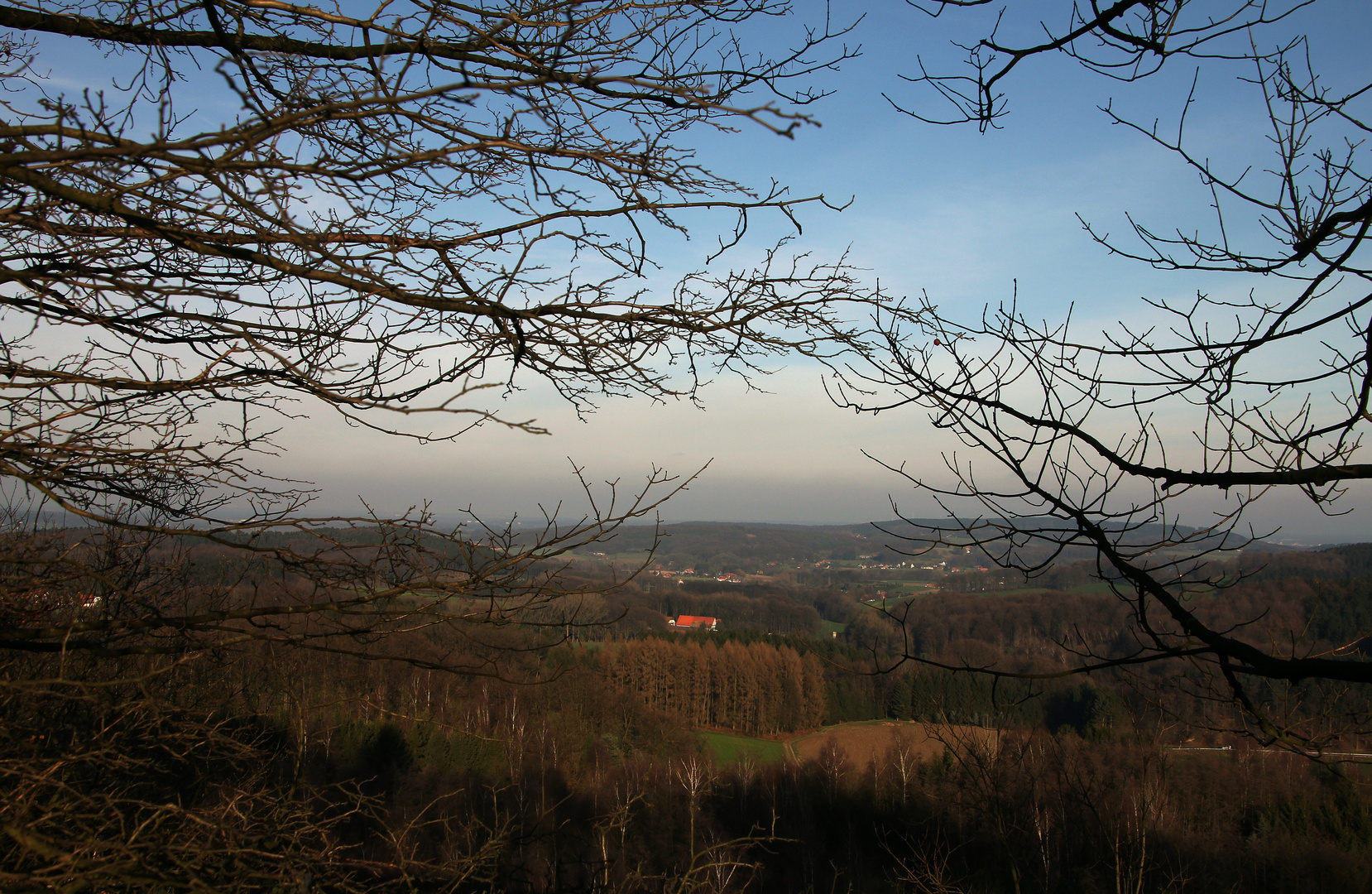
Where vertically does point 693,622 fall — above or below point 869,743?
above

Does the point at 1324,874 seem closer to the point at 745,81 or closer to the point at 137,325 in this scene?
the point at 745,81

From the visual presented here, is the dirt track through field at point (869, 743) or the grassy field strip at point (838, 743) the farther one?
the grassy field strip at point (838, 743)

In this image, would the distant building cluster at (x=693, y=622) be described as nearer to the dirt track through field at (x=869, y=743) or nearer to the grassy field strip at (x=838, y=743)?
the grassy field strip at (x=838, y=743)

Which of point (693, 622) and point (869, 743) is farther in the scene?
point (693, 622)

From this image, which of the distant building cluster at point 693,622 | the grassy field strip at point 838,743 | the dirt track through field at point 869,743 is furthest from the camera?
the distant building cluster at point 693,622

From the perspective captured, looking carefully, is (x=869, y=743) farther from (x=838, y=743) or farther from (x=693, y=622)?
(x=693, y=622)

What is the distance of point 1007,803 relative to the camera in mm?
11617

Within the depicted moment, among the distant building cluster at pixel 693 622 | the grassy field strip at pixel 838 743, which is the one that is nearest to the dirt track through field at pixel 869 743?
the grassy field strip at pixel 838 743

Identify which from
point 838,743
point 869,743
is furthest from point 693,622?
point 838,743

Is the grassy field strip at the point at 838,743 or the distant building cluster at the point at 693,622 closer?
the grassy field strip at the point at 838,743

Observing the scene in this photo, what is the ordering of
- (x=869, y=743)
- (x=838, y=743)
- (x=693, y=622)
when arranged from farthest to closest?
(x=693, y=622)
(x=869, y=743)
(x=838, y=743)

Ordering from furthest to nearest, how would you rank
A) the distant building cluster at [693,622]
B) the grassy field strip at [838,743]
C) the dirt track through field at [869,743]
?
the distant building cluster at [693,622] < the grassy field strip at [838,743] < the dirt track through field at [869,743]

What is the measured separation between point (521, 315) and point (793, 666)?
37.5m

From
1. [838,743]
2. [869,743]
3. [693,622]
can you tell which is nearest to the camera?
[838,743]
